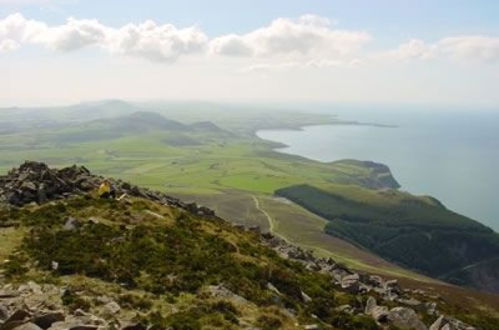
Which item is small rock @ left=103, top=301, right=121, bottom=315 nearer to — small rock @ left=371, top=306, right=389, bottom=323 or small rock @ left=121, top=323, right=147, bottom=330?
small rock @ left=121, top=323, right=147, bottom=330

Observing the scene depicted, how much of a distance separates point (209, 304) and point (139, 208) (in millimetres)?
19740

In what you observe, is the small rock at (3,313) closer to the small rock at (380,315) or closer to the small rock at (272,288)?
the small rock at (272,288)

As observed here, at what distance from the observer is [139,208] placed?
1812 inches

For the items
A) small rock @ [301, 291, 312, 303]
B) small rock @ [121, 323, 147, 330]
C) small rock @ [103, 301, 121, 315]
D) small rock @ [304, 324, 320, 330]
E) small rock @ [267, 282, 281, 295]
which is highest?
small rock @ [121, 323, 147, 330]

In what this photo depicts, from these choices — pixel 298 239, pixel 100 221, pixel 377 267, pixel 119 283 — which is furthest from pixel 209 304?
pixel 298 239

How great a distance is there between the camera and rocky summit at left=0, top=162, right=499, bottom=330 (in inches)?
995

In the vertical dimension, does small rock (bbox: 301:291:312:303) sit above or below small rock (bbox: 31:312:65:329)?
below

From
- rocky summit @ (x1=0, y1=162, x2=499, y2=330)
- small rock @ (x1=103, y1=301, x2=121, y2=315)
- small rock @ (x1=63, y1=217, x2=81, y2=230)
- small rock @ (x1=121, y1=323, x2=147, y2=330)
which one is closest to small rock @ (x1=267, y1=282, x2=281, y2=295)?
rocky summit @ (x1=0, y1=162, x2=499, y2=330)

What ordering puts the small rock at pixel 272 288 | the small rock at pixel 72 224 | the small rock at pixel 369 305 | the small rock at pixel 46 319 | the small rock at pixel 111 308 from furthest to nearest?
the small rock at pixel 72 224
the small rock at pixel 369 305
the small rock at pixel 272 288
the small rock at pixel 111 308
the small rock at pixel 46 319

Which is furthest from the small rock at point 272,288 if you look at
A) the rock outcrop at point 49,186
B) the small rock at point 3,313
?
the rock outcrop at point 49,186

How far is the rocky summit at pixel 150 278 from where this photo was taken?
25266 millimetres

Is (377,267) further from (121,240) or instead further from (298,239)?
(121,240)

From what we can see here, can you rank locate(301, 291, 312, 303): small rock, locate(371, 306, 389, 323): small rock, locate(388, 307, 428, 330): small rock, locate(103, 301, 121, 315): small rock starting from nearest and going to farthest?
locate(103, 301, 121, 315): small rock < locate(388, 307, 428, 330): small rock < locate(371, 306, 389, 323): small rock < locate(301, 291, 312, 303): small rock

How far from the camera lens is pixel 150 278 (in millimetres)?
30984
